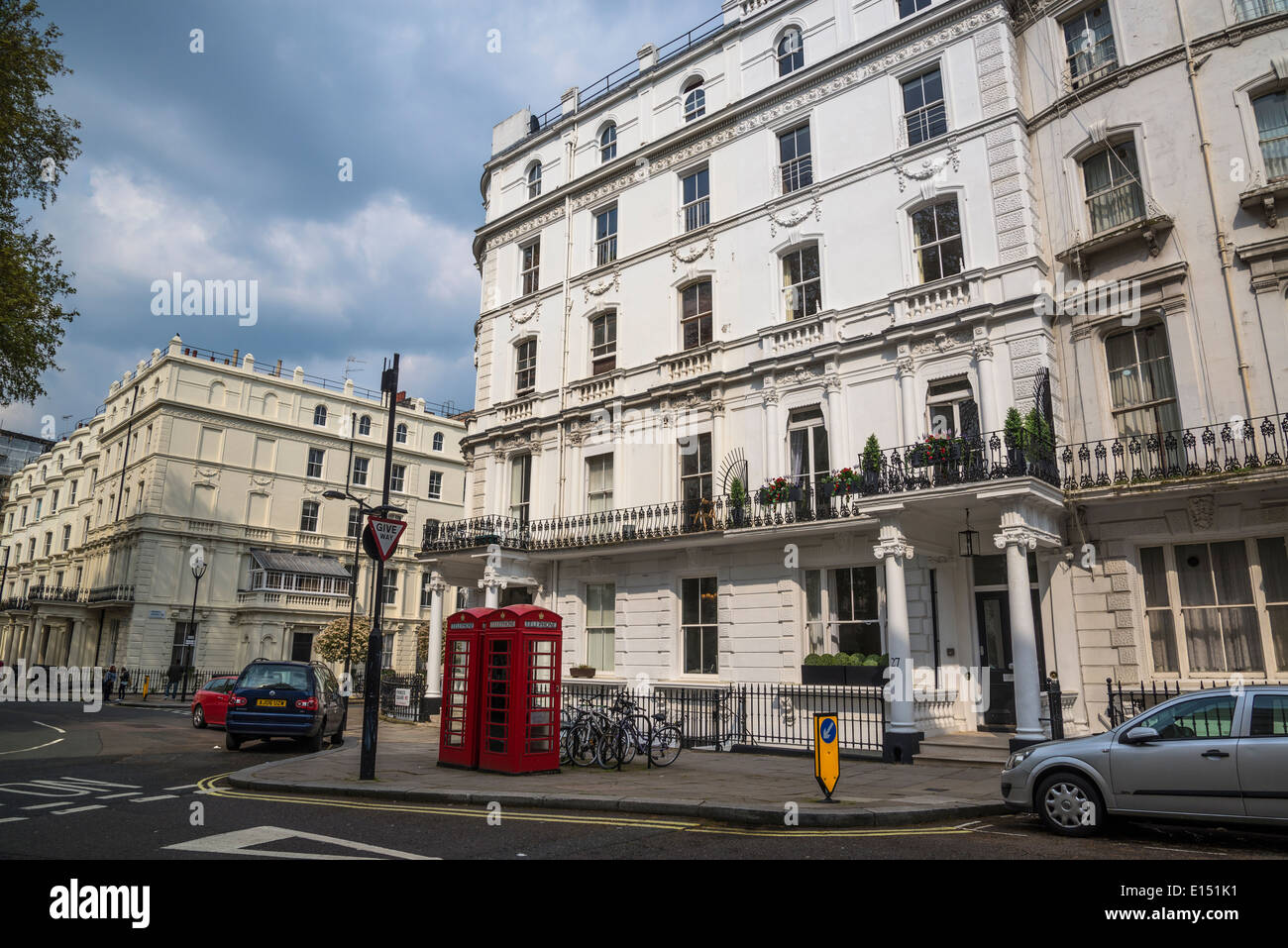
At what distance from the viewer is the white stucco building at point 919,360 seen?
563 inches

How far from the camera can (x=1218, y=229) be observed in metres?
14.6

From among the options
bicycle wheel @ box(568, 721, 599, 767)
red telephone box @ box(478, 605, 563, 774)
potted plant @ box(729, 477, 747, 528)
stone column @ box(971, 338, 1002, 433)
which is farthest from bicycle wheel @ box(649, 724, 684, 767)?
stone column @ box(971, 338, 1002, 433)

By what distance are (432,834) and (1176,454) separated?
13876 mm

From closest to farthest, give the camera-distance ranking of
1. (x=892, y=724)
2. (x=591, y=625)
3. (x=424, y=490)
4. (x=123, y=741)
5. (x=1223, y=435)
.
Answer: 1. (x=1223, y=435)
2. (x=892, y=724)
3. (x=123, y=741)
4. (x=591, y=625)
5. (x=424, y=490)

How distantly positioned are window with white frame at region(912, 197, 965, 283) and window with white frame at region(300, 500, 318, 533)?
39.6 metres

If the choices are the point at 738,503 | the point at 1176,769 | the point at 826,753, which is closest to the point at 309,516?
the point at 738,503

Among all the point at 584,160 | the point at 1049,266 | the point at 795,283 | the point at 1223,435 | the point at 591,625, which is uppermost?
the point at 584,160

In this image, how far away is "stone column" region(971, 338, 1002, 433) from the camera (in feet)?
52.7

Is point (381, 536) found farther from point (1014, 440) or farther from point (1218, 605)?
point (1218, 605)

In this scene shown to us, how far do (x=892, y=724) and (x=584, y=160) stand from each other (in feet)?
65.6

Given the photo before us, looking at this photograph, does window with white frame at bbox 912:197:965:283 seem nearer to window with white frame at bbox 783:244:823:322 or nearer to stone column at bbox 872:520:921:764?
window with white frame at bbox 783:244:823:322
